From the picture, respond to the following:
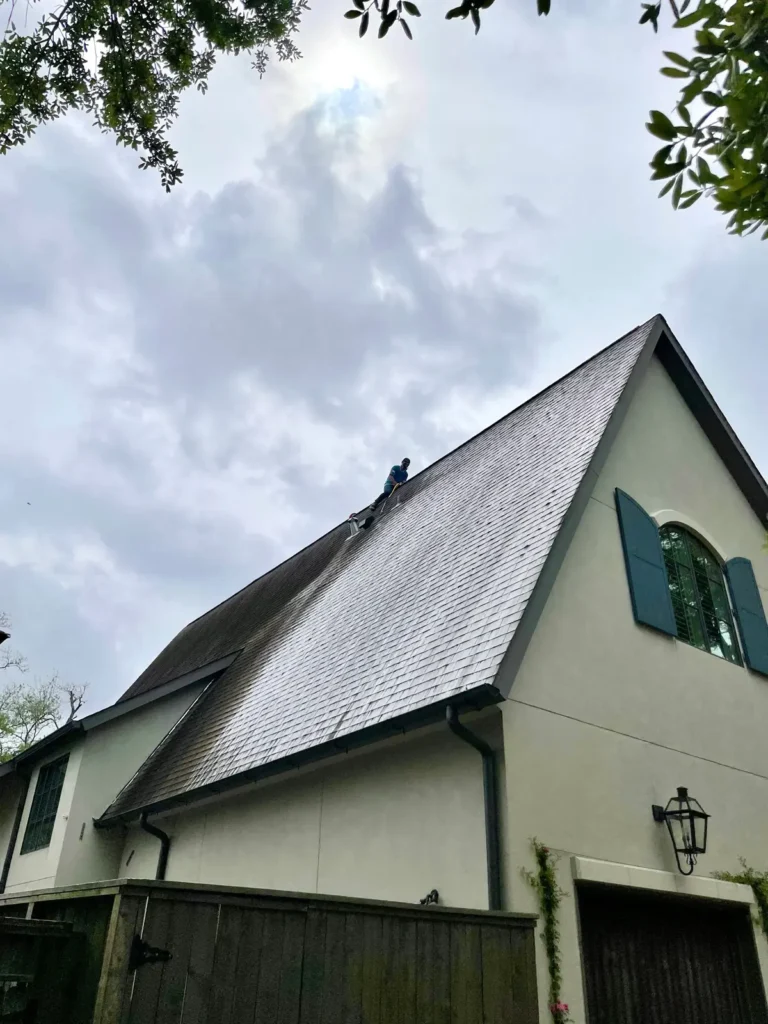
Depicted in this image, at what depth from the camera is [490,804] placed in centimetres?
542

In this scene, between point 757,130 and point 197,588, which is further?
point 197,588

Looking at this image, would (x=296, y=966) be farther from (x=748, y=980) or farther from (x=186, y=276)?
(x=186, y=276)

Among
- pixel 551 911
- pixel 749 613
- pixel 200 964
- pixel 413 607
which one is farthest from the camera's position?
pixel 749 613

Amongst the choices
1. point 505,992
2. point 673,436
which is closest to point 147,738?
point 505,992

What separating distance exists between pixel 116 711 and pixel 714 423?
30.4 ft

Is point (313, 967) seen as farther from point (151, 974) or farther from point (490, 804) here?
point (490, 804)

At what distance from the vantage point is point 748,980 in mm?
6422

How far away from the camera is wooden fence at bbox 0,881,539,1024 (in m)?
3.53

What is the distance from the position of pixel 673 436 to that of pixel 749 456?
1506mm

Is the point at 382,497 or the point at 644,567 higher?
the point at 382,497

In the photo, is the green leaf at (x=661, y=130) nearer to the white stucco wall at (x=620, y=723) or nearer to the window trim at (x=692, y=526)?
the white stucco wall at (x=620, y=723)

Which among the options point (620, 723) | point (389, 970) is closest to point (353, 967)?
point (389, 970)

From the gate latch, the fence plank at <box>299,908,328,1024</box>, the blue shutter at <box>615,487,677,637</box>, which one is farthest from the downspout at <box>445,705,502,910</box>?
the blue shutter at <box>615,487,677,637</box>

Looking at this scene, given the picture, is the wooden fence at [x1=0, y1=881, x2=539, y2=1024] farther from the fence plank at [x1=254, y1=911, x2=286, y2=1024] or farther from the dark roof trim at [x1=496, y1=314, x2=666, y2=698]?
the dark roof trim at [x1=496, y1=314, x2=666, y2=698]
